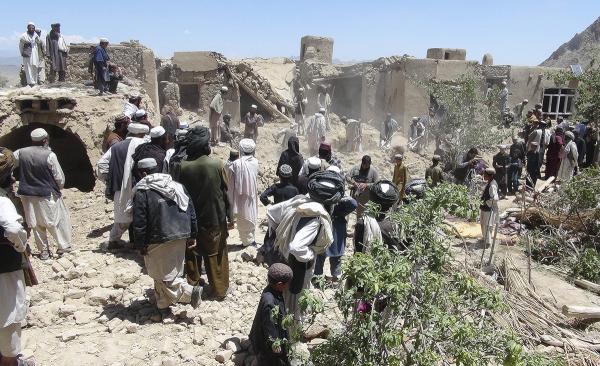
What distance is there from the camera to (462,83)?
40.6ft

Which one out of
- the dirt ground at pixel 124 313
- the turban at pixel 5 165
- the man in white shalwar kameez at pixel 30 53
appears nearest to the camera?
the turban at pixel 5 165

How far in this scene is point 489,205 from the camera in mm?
6906

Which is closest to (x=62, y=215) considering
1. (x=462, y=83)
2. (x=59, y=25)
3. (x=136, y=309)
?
(x=136, y=309)

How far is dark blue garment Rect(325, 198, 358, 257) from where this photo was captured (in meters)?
5.19

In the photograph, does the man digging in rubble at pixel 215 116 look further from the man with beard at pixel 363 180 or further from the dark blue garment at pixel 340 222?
the dark blue garment at pixel 340 222

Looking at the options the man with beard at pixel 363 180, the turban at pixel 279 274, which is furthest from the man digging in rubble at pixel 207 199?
the man with beard at pixel 363 180

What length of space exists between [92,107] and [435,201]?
735 centimetres

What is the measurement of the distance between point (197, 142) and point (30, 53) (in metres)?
7.16

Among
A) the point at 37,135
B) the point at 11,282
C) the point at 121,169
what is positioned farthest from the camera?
the point at 121,169

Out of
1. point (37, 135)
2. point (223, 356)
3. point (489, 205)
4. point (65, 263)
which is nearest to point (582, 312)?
point (489, 205)

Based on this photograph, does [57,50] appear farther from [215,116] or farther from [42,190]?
[42,190]

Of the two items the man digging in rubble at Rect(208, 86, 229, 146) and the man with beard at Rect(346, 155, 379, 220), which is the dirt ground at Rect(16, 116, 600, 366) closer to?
the man with beard at Rect(346, 155, 379, 220)

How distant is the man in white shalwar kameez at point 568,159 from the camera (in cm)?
1021

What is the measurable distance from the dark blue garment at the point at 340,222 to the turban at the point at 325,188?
113 cm
